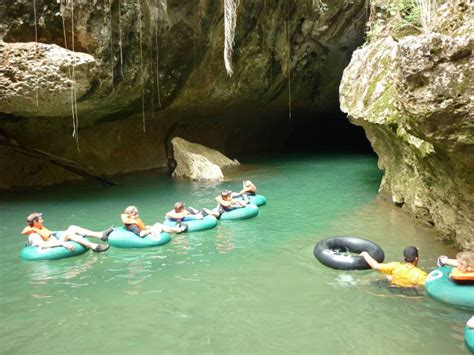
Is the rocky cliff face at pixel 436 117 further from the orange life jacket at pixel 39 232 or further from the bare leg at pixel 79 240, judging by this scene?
the orange life jacket at pixel 39 232

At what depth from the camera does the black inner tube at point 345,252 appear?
23.3 ft

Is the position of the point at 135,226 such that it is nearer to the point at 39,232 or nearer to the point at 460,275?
the point at 39,232

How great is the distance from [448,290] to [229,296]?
2820 millimetres

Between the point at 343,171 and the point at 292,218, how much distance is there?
27.1 ft

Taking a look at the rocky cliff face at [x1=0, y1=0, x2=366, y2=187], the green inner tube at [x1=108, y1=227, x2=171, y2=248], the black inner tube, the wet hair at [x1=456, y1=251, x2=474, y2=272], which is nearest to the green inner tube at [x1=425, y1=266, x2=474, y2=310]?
the wet hair at [x1=456, y1=251, x2=474, y2=272]

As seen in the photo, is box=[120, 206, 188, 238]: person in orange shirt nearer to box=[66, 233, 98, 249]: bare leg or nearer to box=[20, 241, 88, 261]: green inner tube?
box=[66, 233, 98, 249]: bare leg

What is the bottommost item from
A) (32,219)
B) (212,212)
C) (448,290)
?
(212,212)

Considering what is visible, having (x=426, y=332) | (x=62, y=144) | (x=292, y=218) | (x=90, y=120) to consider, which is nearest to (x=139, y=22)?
(x=90, y=120)

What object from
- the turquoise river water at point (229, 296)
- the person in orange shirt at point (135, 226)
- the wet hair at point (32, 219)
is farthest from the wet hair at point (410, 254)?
the wet hair at point (32, 219)

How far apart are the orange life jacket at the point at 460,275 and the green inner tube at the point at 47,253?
20.0 ft

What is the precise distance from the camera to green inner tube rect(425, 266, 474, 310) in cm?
557

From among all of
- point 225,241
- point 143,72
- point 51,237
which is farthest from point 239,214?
point 143,72

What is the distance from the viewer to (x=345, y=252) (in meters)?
8.03

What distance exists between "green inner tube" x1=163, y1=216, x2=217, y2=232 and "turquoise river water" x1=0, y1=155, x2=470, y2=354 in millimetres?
199
